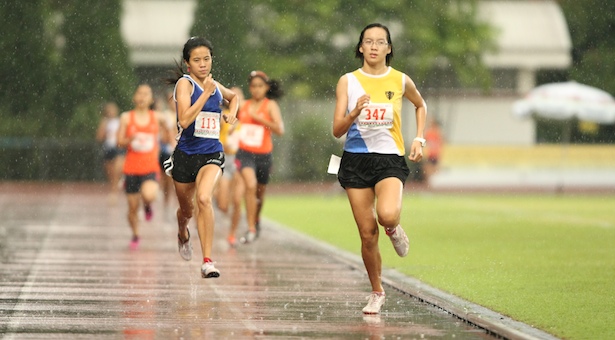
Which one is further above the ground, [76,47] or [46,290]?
[76,47]

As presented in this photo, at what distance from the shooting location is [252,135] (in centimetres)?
1848

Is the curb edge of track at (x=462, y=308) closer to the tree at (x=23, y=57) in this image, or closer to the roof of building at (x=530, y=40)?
the tree at (x=23, y=57)

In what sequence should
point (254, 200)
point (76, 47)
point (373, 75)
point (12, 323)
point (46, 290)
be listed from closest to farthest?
point (12, 323), point (373, 75), point (46, 290), point (254, 200), point (76, 47)

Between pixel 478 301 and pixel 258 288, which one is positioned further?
pixel 258 288

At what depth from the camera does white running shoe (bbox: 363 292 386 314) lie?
35.4ft

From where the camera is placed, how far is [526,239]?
65.7ft

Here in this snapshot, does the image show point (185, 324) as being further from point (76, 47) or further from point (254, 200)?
point (76, 47)

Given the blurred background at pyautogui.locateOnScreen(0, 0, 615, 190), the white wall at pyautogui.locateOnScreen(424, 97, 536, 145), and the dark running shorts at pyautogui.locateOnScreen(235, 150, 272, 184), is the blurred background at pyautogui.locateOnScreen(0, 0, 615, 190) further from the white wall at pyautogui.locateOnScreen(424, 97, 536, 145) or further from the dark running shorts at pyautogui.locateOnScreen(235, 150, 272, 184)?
the dark running shorts at pyautogui.locateOnScreen(235, 150, 272, 184)

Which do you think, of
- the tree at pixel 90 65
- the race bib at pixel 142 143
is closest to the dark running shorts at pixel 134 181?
the race bib at pixel 142 143

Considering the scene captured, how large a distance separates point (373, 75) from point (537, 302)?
231cm

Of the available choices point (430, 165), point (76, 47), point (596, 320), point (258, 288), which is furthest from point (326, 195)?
point (596, 320)

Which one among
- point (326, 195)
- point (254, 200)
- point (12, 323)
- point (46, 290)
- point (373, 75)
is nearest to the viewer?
point (12, 323)

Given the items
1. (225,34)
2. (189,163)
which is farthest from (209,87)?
(225,34)

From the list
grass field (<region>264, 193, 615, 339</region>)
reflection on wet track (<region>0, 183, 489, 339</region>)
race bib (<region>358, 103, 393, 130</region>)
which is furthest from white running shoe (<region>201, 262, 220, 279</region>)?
grass field (<region>264, 193, 615, 339</region>)
